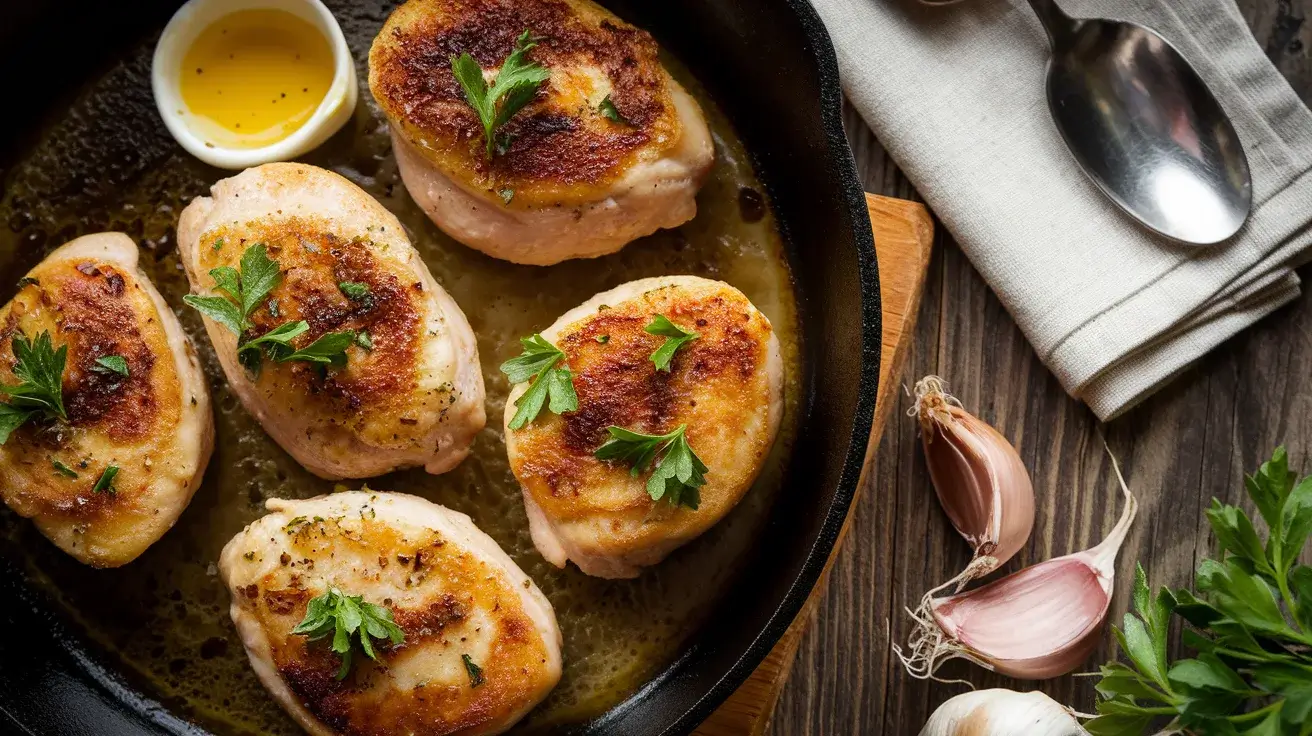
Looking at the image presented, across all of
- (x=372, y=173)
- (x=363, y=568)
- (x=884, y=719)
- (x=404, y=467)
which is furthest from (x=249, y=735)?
(x=884, y=719)

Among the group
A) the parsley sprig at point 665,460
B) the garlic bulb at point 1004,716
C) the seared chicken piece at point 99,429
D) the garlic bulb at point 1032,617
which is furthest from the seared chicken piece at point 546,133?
the garlic bulb at point 1004,716

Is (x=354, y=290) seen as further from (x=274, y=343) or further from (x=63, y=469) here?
(x=63, y=469)

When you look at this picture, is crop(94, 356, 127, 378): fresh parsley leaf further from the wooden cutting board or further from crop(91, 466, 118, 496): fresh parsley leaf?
the wooden cutting board

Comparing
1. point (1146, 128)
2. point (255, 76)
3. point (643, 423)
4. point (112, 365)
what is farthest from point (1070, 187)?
point (112, 365)

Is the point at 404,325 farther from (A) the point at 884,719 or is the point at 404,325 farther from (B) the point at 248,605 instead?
(A) the point at 884,719

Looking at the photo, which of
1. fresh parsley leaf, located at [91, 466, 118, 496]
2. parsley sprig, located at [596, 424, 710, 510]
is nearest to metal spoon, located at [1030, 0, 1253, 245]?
parsley sprig, located at [596, 424, 710, 510]

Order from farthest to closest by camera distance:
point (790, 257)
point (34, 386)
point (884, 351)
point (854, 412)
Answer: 1. point (790, 257)
2. point (884, 351)
3. point (34, 386)
4. point (854, 412)
